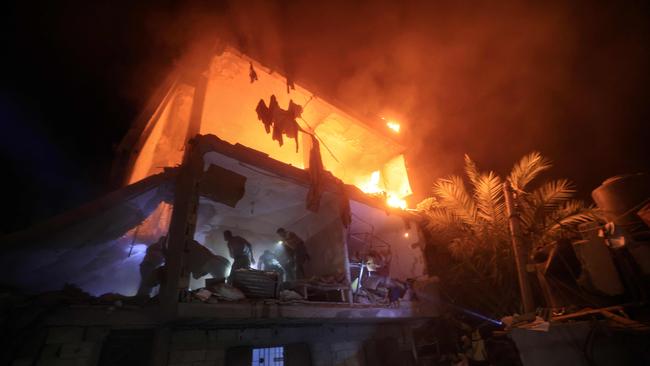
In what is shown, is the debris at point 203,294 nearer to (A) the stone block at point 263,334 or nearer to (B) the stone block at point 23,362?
(A) the stone block at point 263,334

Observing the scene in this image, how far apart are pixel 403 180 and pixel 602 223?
7985 millimetres

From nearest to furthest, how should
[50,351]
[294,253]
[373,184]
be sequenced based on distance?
1. [50,351]
2. [294,253]
3. [373,184]

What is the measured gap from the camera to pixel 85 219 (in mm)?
6320

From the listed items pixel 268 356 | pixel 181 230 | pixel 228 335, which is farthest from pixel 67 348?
pixel 268 356

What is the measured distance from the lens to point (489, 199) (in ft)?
44.9

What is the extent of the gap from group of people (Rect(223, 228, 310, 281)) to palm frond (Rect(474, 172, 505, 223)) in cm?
817

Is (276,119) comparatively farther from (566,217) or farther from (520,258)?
(566,217)

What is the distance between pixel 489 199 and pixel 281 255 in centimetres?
904

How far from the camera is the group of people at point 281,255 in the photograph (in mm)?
9281

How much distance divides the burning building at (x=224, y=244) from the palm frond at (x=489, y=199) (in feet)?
10.6

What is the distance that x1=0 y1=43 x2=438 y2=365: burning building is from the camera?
6.02 metres

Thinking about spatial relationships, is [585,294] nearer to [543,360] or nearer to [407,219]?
[543,360]

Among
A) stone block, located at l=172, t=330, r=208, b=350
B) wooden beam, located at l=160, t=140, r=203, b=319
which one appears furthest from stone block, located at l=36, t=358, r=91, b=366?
stone block, located at l=172, t=330, r=208, b=350

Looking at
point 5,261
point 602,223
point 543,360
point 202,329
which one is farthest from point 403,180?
point 5,261
